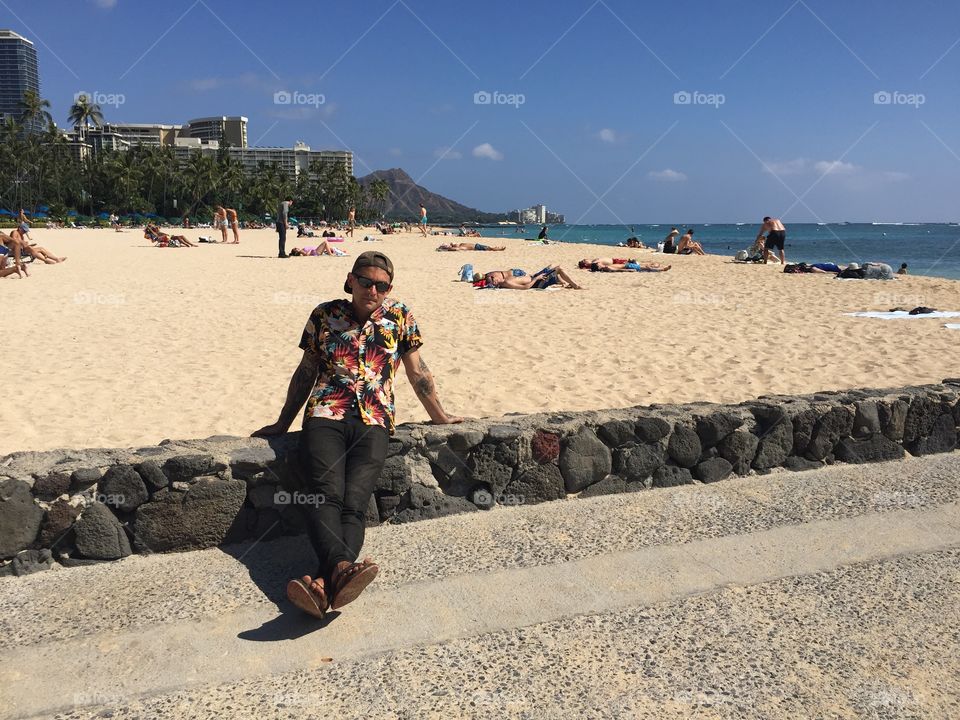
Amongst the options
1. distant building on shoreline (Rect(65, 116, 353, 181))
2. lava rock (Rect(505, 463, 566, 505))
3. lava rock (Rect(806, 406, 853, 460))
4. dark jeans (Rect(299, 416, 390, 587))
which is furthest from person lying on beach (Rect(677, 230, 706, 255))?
distant building on shoreline (Rect(65, 116, 353, 181))

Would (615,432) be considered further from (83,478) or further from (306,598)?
(83,478)

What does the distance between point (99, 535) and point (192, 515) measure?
1.20 ft

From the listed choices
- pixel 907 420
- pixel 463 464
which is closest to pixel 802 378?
pixel 907 420

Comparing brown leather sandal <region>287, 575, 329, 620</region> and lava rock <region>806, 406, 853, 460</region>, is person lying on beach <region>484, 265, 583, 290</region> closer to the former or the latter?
lava rock <region>806, 406, 853, 460</region>

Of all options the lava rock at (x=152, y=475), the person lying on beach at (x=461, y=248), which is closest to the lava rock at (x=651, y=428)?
the lava rock at (x=152, y=475)

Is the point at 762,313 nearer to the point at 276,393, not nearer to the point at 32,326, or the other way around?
the point at 276,393

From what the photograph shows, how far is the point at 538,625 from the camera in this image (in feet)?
8.80

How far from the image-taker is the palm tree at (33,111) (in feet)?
227

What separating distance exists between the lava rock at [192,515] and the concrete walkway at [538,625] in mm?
73

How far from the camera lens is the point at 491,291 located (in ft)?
43.8

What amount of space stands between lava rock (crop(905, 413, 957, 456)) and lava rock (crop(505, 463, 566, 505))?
2391mm

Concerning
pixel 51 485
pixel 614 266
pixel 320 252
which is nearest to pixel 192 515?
pixel 51 485

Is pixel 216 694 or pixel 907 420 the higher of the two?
pixel 907 420

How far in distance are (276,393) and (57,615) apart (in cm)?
320
